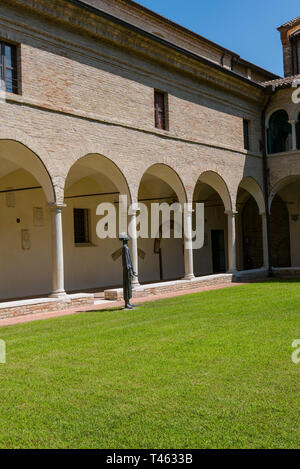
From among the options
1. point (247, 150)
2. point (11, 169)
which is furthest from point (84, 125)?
point (247, 150)

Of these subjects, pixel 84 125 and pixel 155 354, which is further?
pixel 84 125

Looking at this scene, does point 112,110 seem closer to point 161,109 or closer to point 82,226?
point 161,109

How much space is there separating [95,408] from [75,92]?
32.0 ft

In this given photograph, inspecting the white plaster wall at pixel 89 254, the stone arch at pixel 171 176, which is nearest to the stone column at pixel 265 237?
the stone arch at pixel 171 176

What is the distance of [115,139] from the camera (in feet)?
45.7

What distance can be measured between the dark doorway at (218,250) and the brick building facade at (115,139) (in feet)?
0.18

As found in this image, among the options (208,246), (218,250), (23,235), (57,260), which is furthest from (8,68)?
(218,250)

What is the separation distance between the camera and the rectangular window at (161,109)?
15.8m

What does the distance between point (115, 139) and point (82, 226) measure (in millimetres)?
4908

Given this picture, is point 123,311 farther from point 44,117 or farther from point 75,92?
point 75,92

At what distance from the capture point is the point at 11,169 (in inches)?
548

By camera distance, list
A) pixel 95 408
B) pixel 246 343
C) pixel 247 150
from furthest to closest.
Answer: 1. pixel 247 150
2. pixel 246 343
3. pixel 95 408

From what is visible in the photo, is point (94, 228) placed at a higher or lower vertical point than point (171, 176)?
lower

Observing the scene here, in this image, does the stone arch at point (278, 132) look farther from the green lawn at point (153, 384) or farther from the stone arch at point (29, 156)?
the green lawn at point (153, 384)
